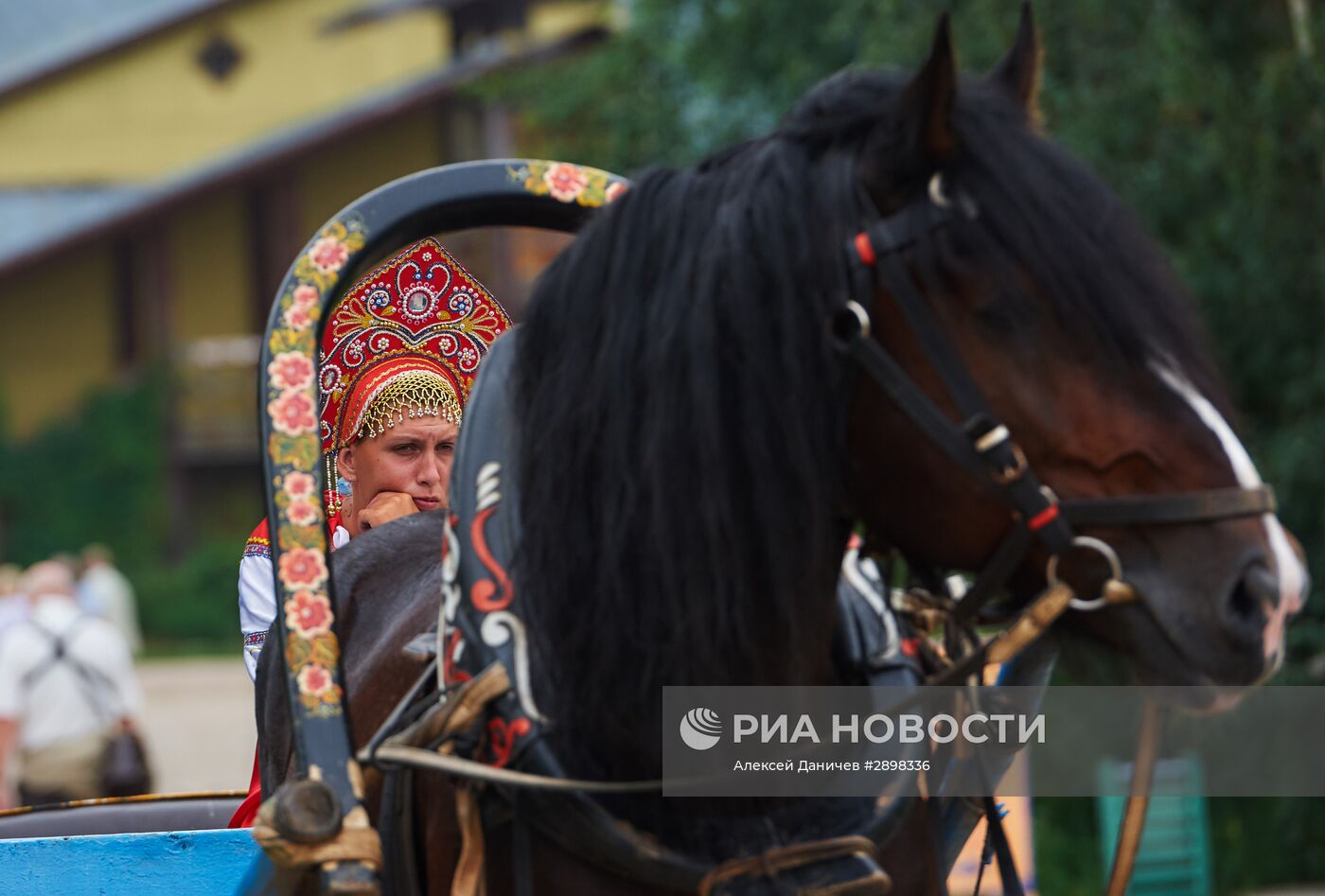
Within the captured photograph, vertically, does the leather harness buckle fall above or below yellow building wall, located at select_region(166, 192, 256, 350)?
below

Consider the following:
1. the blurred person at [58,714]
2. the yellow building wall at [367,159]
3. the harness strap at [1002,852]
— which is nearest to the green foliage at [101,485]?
the yellow building wall at [367,159]

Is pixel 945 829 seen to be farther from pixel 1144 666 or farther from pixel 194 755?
pixel 194 755

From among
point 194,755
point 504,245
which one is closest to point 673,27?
point 194,755

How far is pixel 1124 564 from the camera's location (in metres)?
1.95

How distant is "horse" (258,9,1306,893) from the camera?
1943mm

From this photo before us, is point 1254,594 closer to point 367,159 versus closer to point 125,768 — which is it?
point 125,768

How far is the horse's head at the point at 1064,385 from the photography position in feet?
6.26

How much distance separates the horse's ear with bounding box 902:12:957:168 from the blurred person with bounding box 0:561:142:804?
636 centimetres

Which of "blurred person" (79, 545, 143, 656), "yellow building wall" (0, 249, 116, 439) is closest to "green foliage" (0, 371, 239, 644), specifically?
"yellow building wall" (0, 249, 116, 439)

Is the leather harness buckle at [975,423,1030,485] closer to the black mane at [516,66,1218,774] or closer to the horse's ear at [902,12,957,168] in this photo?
the black mane at [516,66,1218,774]

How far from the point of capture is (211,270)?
88.2 ft

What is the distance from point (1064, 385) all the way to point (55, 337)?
87.6ft

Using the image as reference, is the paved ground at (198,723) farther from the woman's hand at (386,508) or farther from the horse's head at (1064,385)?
the horse's head at (1064,385)

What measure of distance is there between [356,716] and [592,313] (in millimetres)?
890
